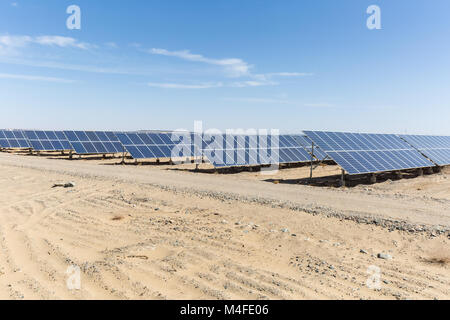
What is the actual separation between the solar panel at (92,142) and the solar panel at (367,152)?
2143 cm

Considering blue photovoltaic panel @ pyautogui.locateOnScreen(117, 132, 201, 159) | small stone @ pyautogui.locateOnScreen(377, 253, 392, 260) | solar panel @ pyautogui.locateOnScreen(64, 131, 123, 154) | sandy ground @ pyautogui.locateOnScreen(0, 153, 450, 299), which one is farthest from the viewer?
solar panel @ pyautogui.locateOnScreen(64, 131, 123, 154)

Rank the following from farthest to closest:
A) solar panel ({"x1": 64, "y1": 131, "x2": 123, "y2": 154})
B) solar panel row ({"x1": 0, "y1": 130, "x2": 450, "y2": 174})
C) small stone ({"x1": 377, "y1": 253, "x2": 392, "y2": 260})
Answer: solar panel ({"x1": 64, "y1": 131, "x2": 123, "y2": 154}) → solar panel row ({"x1": 0, "y1": 130, "x2": 450, "y2": 174}) → small stone ({"x1": 377, "y1": 253, "x2": 392, "y2": 260})

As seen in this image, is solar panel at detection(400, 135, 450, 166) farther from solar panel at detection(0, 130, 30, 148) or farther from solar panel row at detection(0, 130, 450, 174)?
solar panel at detection(0, 130, 30, 148)

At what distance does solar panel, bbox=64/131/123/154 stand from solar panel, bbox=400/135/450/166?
1061 inches

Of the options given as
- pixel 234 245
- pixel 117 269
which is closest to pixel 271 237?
pixel 234 245

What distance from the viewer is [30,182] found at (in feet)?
54.2

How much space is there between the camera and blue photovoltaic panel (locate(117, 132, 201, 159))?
27742mm

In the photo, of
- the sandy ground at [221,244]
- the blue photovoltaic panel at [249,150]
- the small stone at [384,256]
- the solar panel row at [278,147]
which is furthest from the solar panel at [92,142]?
the small stone at [384,256]

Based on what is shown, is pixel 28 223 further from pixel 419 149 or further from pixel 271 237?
pixel 419 149

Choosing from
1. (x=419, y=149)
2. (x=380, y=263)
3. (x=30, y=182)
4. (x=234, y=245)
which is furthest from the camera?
(x=419, y=149)

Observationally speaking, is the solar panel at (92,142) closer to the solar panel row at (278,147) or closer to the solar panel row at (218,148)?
the solar panel row at (278,147)

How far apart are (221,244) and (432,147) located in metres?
26.7

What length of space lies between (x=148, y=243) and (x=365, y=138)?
20061 mm

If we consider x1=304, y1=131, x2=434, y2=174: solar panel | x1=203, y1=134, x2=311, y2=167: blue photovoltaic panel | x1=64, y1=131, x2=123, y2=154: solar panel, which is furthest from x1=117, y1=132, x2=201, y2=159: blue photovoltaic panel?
x1=304, y1=131, x2=434, y2=174: solar panel
